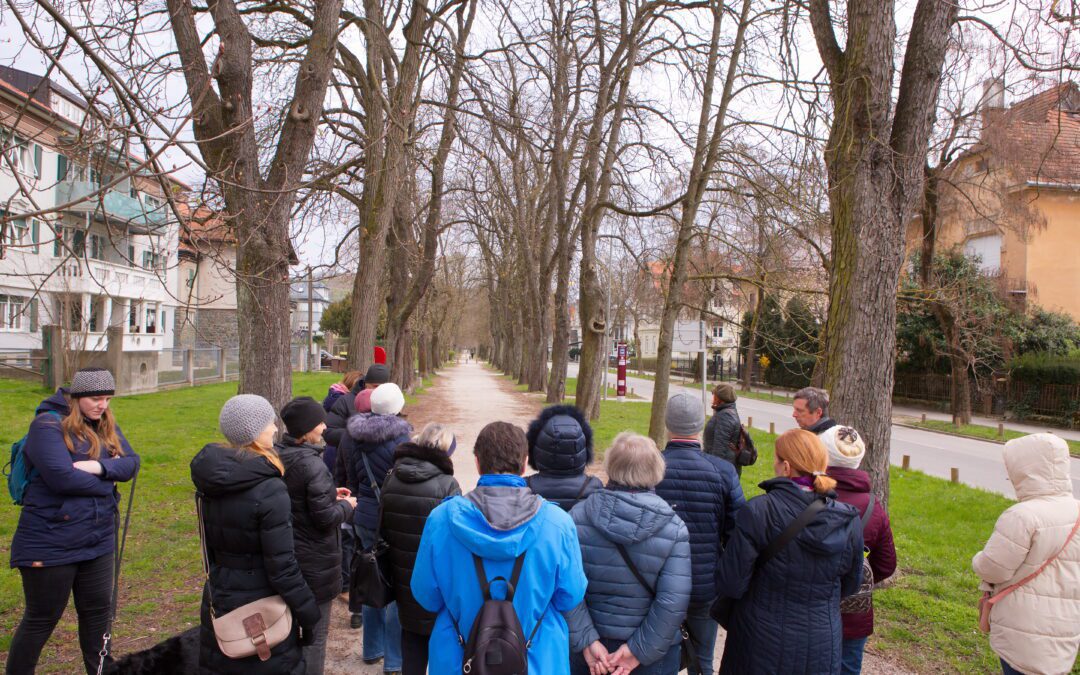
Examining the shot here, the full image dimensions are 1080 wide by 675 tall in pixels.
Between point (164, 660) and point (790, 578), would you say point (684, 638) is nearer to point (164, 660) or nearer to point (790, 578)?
point (790, 578)

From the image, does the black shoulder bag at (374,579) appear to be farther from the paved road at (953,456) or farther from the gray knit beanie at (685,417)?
the paved road at (953,456)

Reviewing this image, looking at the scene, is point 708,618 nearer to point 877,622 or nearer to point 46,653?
point 877,622

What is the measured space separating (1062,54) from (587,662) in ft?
20.6

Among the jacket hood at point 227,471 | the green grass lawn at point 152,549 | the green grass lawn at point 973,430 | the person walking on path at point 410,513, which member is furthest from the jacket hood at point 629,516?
the green grass lawn at point 973,430

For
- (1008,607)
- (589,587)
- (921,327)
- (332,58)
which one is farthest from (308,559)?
(921,327)

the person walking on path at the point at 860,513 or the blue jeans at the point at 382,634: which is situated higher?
the person walking on path at the point at 860,513

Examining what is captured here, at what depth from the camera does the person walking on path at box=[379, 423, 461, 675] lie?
353 centimetres

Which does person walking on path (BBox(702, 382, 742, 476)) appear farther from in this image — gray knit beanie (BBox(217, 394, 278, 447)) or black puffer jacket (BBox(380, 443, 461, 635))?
gray knit beanie (BBox(217, 394, 278, 447))

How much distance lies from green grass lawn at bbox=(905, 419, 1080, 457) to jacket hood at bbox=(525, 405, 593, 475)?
19.0 m

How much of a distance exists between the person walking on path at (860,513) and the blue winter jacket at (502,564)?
5.39 feet

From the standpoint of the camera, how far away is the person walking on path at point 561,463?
348 cm

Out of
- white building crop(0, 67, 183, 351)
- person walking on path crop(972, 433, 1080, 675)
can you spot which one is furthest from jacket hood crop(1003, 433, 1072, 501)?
white building crop(0, 67, 183, 351)

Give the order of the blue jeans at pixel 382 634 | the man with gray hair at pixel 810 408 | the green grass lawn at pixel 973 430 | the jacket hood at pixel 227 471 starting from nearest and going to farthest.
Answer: the jacket hood at pixel 227 471, the blue jeans at pixel 382 634, the man with gray hair at pixel 810 408, the green grass lawn at pixel 973 430

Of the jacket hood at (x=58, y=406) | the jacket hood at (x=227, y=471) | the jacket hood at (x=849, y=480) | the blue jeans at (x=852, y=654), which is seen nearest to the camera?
the jacket hood at (x=227, y=471)
